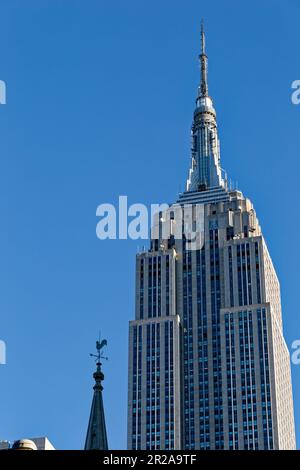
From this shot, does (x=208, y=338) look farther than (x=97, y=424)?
Yes

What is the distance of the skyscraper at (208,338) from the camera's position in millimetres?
162625

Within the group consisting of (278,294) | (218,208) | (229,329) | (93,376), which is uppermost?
(218,208)

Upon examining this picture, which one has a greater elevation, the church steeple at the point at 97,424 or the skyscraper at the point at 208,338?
the skyscraper at the point at 208,338

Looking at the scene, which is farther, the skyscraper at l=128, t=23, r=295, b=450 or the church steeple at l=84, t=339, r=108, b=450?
the skyscraper at l=128, t=23, r=295, b=450

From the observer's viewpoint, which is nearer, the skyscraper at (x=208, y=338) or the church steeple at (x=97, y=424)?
the church steeple at (x=97, y=424)

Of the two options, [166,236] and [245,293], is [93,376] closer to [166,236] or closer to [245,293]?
[245,293]

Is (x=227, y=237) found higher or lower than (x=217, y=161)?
lower

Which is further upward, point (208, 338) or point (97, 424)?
point (208, 338)

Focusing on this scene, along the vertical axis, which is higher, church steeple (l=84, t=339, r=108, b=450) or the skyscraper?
the skyscraper

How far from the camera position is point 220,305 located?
6875 inches

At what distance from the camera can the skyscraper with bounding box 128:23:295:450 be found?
163 meters

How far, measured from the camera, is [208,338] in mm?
172000
